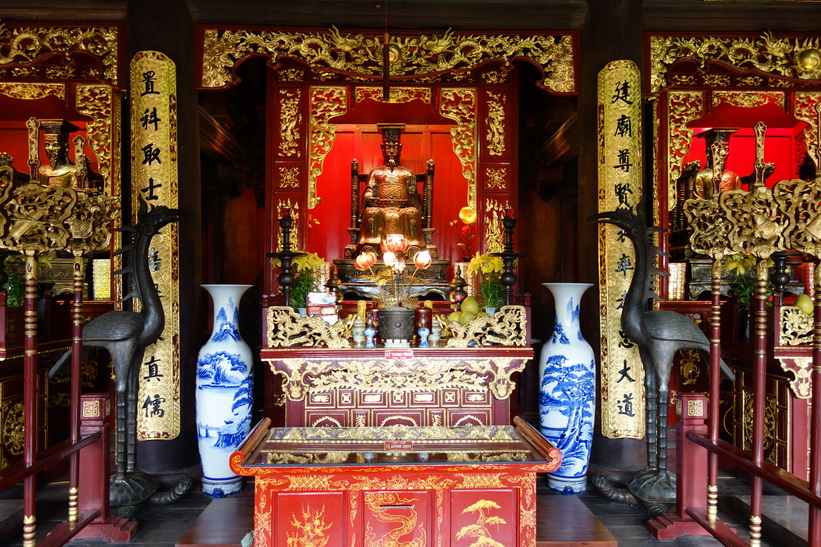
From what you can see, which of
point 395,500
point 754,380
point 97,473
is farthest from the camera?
point 97,473

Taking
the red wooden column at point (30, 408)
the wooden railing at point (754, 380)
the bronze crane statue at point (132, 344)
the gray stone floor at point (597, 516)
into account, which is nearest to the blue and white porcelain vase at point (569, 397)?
the gray stone floor at point (597, 516)

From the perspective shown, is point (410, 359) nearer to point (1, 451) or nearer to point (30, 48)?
point (1, 451)

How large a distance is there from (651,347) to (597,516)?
3.36 ft

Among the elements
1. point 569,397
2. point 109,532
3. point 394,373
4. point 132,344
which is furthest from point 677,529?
point 132,344

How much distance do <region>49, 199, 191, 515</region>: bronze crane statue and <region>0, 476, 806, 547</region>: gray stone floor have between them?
17 cm

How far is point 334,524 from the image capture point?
7.42 ft

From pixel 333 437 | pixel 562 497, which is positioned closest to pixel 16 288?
pixel 333 437

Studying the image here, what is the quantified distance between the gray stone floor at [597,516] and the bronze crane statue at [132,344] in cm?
17

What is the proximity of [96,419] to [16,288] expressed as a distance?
5.34ft

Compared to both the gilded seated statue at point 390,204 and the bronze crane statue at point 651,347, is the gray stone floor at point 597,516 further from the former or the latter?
the gilded seated statue at point 390,204

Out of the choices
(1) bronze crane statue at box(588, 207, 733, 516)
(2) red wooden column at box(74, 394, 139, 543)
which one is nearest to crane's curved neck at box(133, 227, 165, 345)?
(2) red wooden column at box(74, 394, 139, 543)

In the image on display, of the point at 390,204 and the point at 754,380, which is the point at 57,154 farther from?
the point at 754,380

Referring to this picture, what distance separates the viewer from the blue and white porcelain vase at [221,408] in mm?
3320

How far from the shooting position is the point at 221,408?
3.32 m
